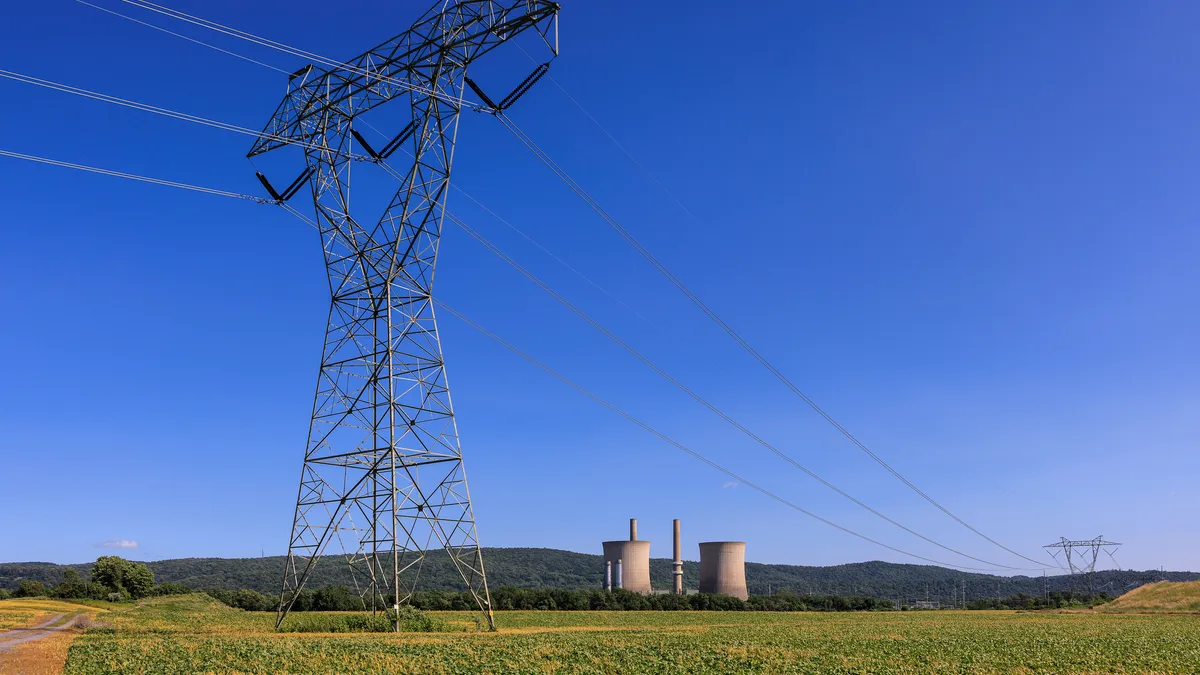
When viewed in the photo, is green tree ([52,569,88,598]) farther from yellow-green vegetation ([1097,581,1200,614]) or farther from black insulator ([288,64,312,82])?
yellow-green vegetation ([1097,581,1200,614])

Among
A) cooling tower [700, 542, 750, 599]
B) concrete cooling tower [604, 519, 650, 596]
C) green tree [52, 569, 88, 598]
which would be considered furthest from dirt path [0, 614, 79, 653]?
cooling tower [700, 542, 750, 599]

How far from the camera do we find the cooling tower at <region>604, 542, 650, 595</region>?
11188 centimetres

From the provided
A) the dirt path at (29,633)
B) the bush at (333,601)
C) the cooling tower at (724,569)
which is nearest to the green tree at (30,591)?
the bush at (333,601)

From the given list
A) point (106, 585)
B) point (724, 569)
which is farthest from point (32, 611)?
point (724, 569)

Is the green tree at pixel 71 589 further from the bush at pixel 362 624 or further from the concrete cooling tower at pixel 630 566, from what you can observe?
the concrete cooling tower at pixel 630 566

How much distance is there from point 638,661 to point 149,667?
15.0 m

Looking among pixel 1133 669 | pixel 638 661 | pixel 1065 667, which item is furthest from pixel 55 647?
pixel 1133 669

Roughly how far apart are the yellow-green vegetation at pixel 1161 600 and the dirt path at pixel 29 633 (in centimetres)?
9242

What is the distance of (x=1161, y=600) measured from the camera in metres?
97.1

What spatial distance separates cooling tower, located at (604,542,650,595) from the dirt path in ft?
224

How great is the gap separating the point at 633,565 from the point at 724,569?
11.0 meters

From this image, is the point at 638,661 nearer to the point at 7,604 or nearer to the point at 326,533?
the point at 326,533

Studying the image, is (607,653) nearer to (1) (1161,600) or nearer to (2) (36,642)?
Result: (2) (36,642)

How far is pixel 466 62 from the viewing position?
123ft
